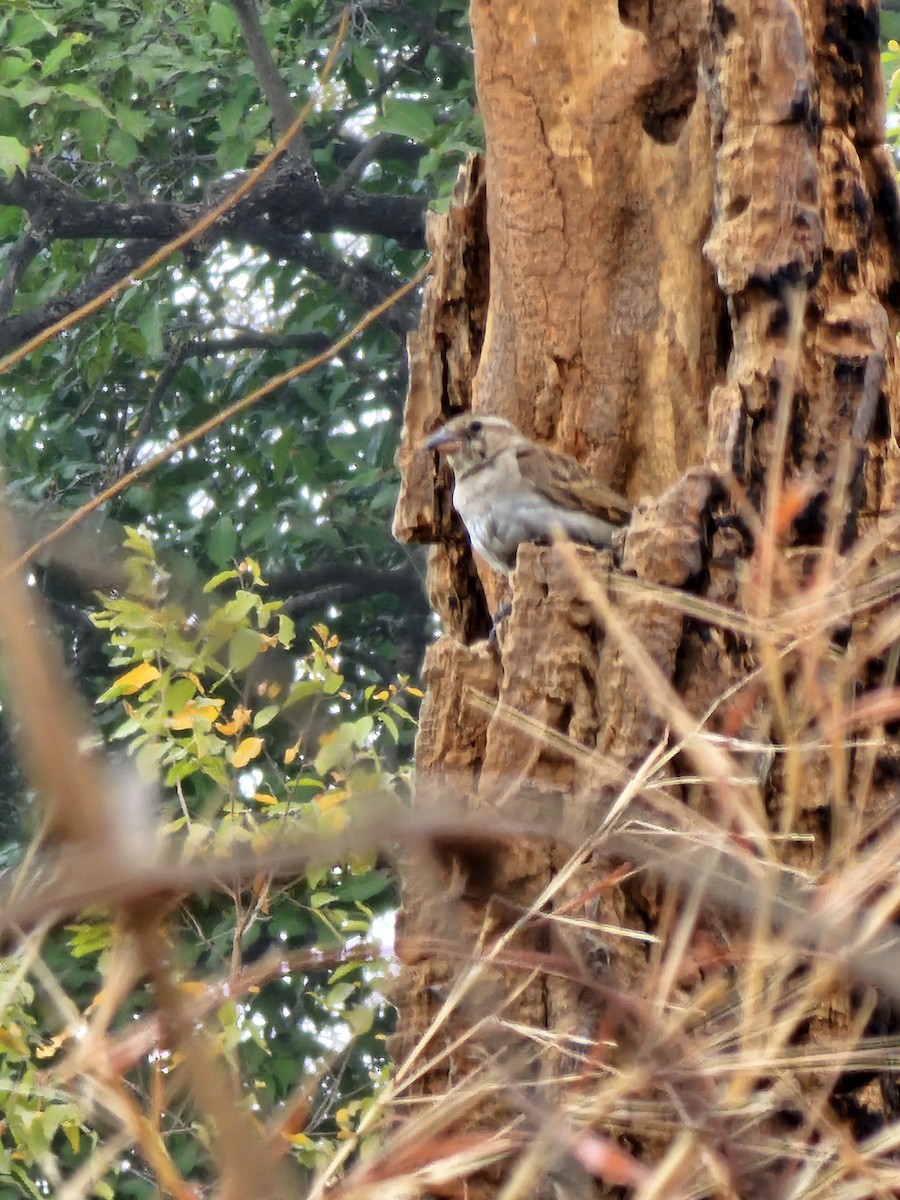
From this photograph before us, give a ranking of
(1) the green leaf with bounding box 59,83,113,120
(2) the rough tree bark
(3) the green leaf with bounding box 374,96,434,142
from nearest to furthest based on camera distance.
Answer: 1. (2) the rough tree bark
2. (1) the green leaf with bounding box 59,83,113,120
3. (3) the green leaf with bounding box 374,96,434,142

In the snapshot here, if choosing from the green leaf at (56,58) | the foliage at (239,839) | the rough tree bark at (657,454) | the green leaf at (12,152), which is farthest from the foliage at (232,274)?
the rough tree bark at (657,454)

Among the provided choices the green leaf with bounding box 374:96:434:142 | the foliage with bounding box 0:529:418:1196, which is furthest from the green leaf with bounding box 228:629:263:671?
the green leaf with bounding box 374:96:434:142

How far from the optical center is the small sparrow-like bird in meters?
3.50

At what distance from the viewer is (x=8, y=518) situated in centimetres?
82

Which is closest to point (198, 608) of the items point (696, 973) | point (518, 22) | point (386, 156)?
point (696, 973)

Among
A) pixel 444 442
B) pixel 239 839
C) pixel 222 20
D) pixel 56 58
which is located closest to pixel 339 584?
pixel 222 20

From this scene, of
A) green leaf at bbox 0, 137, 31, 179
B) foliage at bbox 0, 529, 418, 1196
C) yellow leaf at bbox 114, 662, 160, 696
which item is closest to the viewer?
foliage at bbox 0, 529, 418, 1196

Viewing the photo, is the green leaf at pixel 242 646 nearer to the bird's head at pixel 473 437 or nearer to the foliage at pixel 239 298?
the bird's head at pixel 473 437

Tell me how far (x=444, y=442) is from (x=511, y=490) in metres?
0.19

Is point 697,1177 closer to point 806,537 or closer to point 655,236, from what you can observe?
point 806,537

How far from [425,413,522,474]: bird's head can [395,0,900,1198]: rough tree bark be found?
37mm

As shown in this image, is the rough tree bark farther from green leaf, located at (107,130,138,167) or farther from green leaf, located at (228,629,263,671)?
green leaf, located at (107,130,138,167)

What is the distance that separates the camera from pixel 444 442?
12.0 feet

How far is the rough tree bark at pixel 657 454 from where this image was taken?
6.74ft
